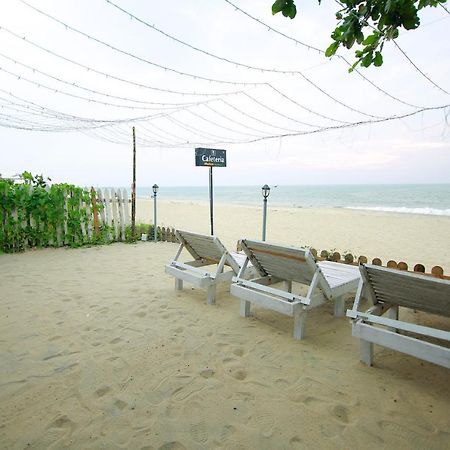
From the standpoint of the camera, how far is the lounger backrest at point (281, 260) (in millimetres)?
3092

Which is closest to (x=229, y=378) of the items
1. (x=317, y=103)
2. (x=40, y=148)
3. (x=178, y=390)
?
(x=178, y=390)

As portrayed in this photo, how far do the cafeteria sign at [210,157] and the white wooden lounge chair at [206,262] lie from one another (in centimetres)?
278

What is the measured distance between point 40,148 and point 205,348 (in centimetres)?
1467

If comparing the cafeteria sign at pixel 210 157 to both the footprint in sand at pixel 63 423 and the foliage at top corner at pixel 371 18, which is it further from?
the footprint in sand at pixel 63 423

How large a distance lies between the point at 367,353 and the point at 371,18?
253 cm

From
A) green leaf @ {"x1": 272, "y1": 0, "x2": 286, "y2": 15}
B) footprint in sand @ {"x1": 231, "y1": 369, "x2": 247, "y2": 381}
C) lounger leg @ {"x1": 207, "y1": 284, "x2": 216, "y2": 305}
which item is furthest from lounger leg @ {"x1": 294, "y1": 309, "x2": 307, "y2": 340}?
green leaf @ {"x1": 272, "y1": 0, "x2": 286, "y2": 15}

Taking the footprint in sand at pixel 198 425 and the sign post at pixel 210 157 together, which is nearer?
the footprint in sand at pixel 198 425

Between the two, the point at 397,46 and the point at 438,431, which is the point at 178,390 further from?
the point at 397,46

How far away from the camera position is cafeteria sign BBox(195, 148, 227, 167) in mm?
6840

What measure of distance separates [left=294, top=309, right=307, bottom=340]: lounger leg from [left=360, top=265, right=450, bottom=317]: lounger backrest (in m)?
0.70

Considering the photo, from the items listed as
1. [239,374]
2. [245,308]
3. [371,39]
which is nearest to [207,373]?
[239,374]

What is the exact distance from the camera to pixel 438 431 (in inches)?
73.4

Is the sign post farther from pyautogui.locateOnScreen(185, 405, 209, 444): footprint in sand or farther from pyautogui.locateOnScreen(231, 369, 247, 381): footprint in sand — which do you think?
pyautogui.locateOnScreen(185, 405, 209, 444): footprint in sand

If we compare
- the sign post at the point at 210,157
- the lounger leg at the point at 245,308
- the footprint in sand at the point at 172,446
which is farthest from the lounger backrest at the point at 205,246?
the sign post at the point at 210,157
